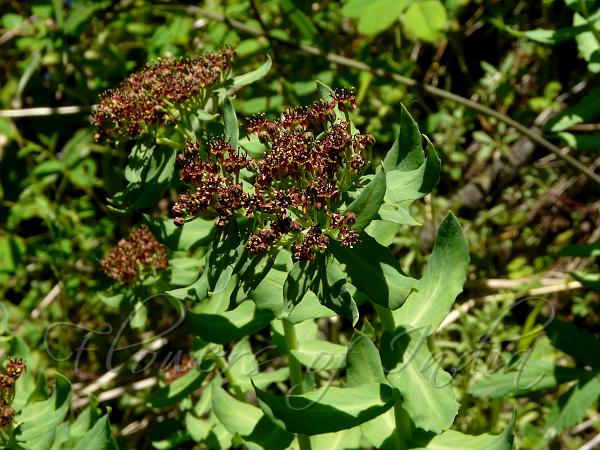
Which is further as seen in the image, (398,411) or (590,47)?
(590,47)

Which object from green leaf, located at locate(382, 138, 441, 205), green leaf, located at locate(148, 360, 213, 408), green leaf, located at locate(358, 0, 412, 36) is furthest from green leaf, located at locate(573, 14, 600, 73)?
green leaf, located at locate(148, 360, 213, 408)

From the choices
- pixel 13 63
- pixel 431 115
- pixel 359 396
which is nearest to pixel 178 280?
pixel 359 396

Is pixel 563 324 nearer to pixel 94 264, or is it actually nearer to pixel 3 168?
pixel 94 264

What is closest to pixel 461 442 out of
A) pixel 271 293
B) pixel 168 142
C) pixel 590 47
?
pixel 271 293

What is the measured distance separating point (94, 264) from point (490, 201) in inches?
120

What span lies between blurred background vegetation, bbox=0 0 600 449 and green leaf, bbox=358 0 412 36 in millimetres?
906

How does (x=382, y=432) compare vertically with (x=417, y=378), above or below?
below

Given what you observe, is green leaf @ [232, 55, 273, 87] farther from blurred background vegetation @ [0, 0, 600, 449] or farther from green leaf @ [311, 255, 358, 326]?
blurred background vegetation @ [0, 0, 600, 449]

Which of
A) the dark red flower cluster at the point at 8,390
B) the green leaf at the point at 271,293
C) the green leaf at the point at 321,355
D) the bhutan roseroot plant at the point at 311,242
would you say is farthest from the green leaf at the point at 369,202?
the dark red flower cluster at the point at 8,390

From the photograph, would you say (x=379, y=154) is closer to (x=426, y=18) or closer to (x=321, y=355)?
(x=426, y=18)

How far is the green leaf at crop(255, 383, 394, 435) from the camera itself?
229 centimetres

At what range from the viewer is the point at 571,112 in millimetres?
3562

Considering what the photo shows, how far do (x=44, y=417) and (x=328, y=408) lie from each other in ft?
4.04

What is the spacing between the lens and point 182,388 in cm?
332
